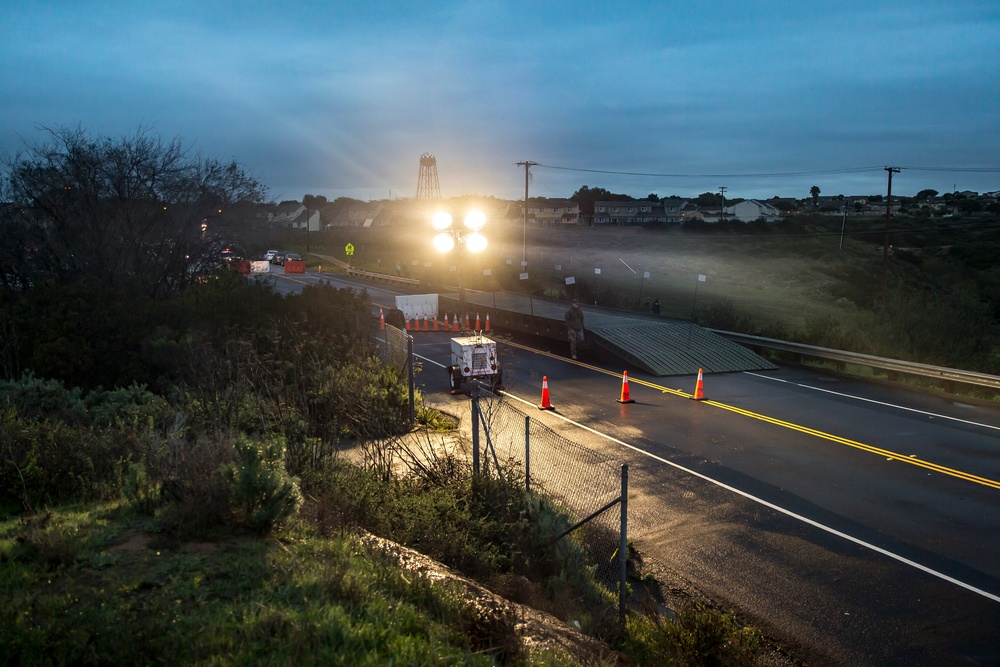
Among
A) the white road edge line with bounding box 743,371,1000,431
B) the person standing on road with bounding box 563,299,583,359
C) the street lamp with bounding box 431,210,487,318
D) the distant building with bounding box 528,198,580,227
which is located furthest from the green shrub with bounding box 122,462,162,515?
the distant building with bounding box 528,198,580,227

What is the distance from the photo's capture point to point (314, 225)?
107m

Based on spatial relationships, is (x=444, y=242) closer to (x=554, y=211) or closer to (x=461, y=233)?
(x=461, y=233)

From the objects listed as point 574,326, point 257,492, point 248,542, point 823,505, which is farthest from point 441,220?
point 248,542

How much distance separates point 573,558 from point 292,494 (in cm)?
311

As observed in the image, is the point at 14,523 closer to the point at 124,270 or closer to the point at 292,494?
the point at 292,494

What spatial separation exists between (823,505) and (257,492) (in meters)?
8.06

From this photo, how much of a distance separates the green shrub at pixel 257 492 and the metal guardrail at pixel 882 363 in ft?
56.7

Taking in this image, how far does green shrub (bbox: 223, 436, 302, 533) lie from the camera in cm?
644

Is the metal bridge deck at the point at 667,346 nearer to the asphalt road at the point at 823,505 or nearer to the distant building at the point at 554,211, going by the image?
the asphalt road at the point at 823,505

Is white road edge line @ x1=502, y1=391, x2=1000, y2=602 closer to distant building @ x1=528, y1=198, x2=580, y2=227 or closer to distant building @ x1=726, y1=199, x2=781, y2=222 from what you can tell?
distant building @ x1=528, y1=198, x2=580, y2=227

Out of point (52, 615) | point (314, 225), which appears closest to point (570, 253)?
point (314, 225)

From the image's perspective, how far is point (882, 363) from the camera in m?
20.6

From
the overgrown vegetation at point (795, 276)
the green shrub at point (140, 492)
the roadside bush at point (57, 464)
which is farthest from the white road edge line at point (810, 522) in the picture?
the overgrown vegetation at point (795, 276)

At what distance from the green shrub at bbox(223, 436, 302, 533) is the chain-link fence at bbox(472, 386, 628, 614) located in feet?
Answer: 9.72
